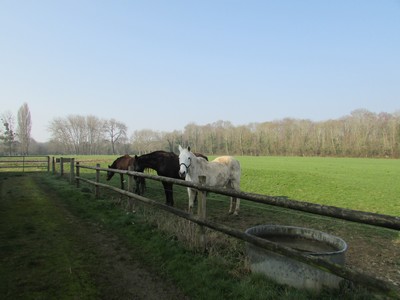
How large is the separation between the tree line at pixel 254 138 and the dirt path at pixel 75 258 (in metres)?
61.1

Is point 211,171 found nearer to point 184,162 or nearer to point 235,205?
point 184,162

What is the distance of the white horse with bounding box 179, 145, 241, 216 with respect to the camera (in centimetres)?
786

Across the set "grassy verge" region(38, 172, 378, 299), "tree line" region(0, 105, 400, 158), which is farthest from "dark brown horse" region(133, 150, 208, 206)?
"tree line" region(0, 105, 400, 158)

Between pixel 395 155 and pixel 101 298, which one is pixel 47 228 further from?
pixel 395 155

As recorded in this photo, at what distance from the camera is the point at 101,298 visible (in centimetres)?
348

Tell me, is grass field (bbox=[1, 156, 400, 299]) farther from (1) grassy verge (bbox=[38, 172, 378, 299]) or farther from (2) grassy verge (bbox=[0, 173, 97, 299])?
(2) grassy verge (bbox=[0, 173, 97, 299])

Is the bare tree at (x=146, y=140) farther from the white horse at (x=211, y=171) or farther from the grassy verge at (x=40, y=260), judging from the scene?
the grassy verge at (x=40, y=260)

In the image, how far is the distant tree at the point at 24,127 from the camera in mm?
65938

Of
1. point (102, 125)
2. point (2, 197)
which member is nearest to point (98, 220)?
point (2, 197)

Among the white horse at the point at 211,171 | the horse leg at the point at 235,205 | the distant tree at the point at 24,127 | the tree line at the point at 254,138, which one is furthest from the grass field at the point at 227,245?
the distant tree at the point at 24,127

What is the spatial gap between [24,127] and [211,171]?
2829 inches

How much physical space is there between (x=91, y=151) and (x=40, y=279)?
361 feet

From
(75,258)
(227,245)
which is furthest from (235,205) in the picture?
(75,258)

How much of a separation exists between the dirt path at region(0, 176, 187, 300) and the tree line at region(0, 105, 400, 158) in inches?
2405
